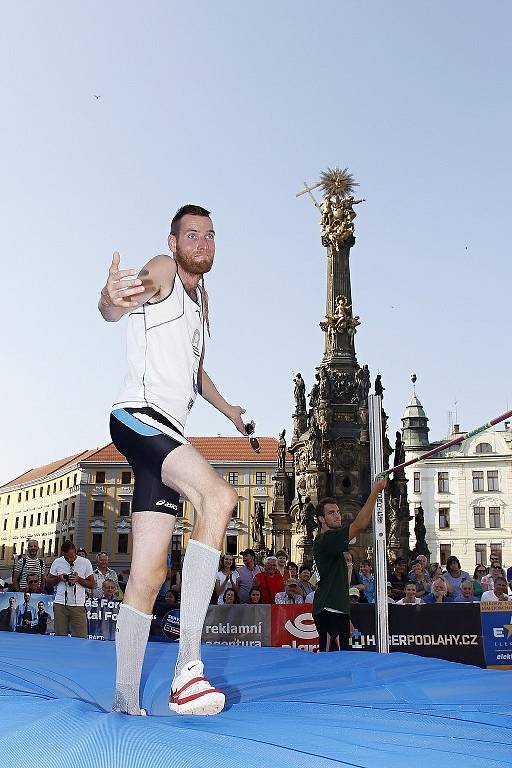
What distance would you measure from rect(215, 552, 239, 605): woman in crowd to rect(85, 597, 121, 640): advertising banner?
1.96 metres

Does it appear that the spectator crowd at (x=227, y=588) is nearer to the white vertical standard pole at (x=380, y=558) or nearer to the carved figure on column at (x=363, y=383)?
the white vertical standard pole at (x=380, y=558)

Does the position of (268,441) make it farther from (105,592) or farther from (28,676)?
(28,676)

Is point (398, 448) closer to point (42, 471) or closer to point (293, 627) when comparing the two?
point (293, 627)

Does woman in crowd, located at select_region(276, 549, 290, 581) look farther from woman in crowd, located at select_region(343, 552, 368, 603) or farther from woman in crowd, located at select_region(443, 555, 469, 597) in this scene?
woman in crowd, located at select_region(443, 555, 469, 597)

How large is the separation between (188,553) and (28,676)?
5.33 feet

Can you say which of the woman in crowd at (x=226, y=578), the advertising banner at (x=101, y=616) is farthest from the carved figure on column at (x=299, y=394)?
the advertising banner at (x=101, y=616)

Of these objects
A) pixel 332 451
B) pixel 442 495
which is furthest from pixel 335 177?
pixel 442 495

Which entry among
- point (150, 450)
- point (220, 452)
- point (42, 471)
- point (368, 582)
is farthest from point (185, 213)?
point (42, 471)

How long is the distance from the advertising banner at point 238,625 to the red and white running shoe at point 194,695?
8.42 metres

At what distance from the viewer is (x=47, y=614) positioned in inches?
478

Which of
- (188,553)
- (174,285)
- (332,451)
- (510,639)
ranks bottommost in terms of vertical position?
(510,639)

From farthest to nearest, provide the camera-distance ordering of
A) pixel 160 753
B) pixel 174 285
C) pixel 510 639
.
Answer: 1. pixel 510 639
2. pixel 174 285
3. pixel 160 753

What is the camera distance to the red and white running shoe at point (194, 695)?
294cm

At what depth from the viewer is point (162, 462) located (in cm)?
348
